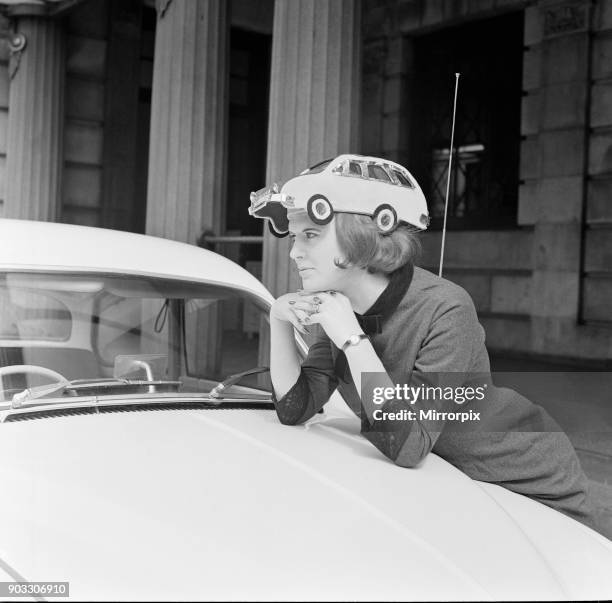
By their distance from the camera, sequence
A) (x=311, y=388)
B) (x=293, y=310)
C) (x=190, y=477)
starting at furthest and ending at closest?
(x=311, y=388)
(x=293, y=310)
(x=190, y=477)

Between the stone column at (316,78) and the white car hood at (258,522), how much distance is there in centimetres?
323

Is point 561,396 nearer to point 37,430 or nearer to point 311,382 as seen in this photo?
point 311,382

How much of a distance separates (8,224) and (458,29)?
9.27 m

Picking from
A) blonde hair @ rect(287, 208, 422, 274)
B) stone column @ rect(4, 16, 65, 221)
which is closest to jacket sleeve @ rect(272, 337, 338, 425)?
→ blonde hair @ rect(287, 208, 422, 274)

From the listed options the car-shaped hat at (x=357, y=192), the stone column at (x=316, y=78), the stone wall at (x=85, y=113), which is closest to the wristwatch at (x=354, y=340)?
the car-shaped hat at (x=357, y=192)

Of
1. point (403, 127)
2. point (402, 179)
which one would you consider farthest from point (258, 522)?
point (403, 127)

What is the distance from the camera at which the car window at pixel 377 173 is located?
174cm

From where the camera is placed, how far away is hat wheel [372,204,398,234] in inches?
68.7

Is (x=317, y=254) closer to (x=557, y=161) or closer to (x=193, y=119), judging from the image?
(x=193, y=119)

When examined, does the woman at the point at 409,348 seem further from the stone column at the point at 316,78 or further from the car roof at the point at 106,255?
the stone column at the point at 316,78

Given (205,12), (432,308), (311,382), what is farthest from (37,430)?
(205,12)

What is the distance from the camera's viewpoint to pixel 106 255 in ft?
7.46

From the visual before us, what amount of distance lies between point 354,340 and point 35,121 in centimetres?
889

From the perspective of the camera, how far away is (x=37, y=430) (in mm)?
1819
